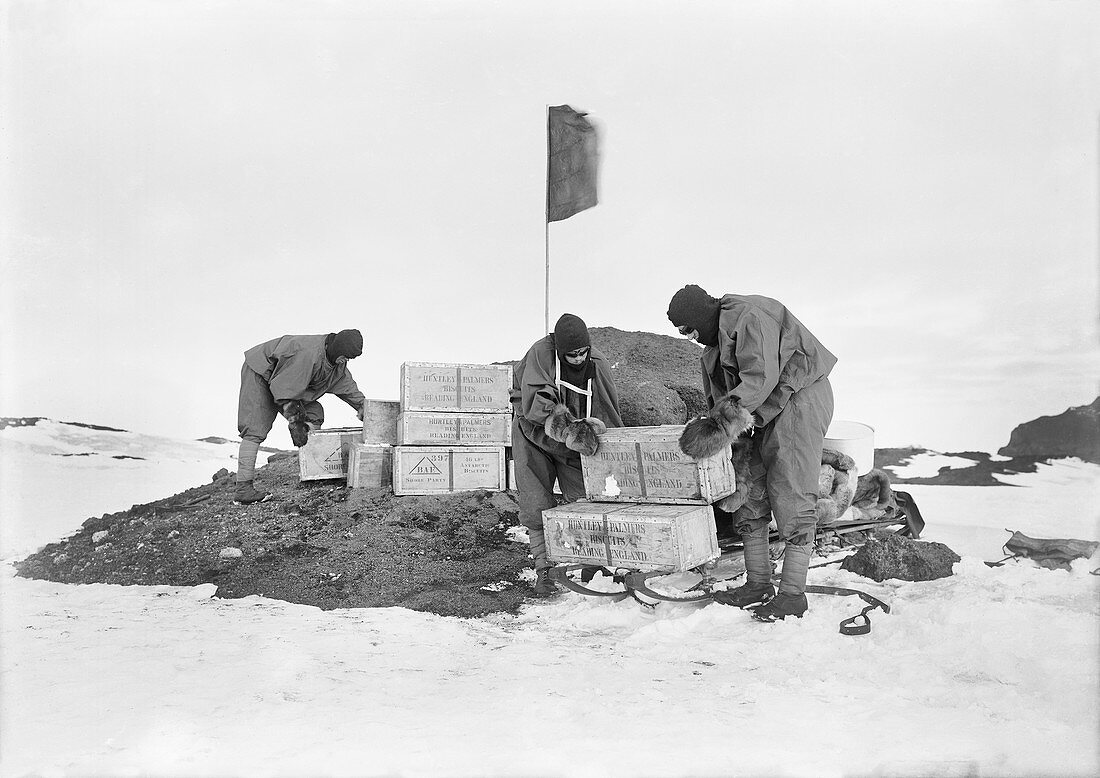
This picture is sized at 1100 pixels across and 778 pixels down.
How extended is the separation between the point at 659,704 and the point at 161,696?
207 cm

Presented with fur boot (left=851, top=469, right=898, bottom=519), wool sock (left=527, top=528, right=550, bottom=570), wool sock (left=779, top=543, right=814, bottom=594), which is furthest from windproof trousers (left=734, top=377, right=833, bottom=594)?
fur boot (left=851, top=469, right=898, bottom=519)

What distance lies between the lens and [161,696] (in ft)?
10.9

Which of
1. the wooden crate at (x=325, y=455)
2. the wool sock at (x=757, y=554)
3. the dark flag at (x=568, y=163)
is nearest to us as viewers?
the wool sock at (x=757, y=554)

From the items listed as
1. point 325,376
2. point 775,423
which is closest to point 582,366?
point 775,423

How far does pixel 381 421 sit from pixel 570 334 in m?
3.31

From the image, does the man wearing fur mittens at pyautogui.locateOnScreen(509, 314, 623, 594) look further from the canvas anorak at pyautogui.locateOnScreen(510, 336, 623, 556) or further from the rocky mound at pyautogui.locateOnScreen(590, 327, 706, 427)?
the rocky mound at pyautogui.locateOnScreen(590, 327, 706, 427)

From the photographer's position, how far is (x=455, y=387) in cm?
718

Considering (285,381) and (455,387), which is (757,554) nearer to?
(455,387)

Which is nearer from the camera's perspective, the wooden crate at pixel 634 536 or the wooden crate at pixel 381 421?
the wooden crate at pixel 634 536

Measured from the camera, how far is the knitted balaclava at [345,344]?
7.56 metres

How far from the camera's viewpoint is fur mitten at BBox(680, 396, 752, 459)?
4078mm

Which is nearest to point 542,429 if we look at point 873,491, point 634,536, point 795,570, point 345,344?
point 634,536

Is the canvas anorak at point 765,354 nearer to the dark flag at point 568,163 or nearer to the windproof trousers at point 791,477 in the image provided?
the windproof trousers at point 791,477

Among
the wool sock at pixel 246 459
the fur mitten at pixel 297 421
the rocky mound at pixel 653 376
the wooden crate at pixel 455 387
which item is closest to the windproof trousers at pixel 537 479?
the wooden crate at pixel 455 387
